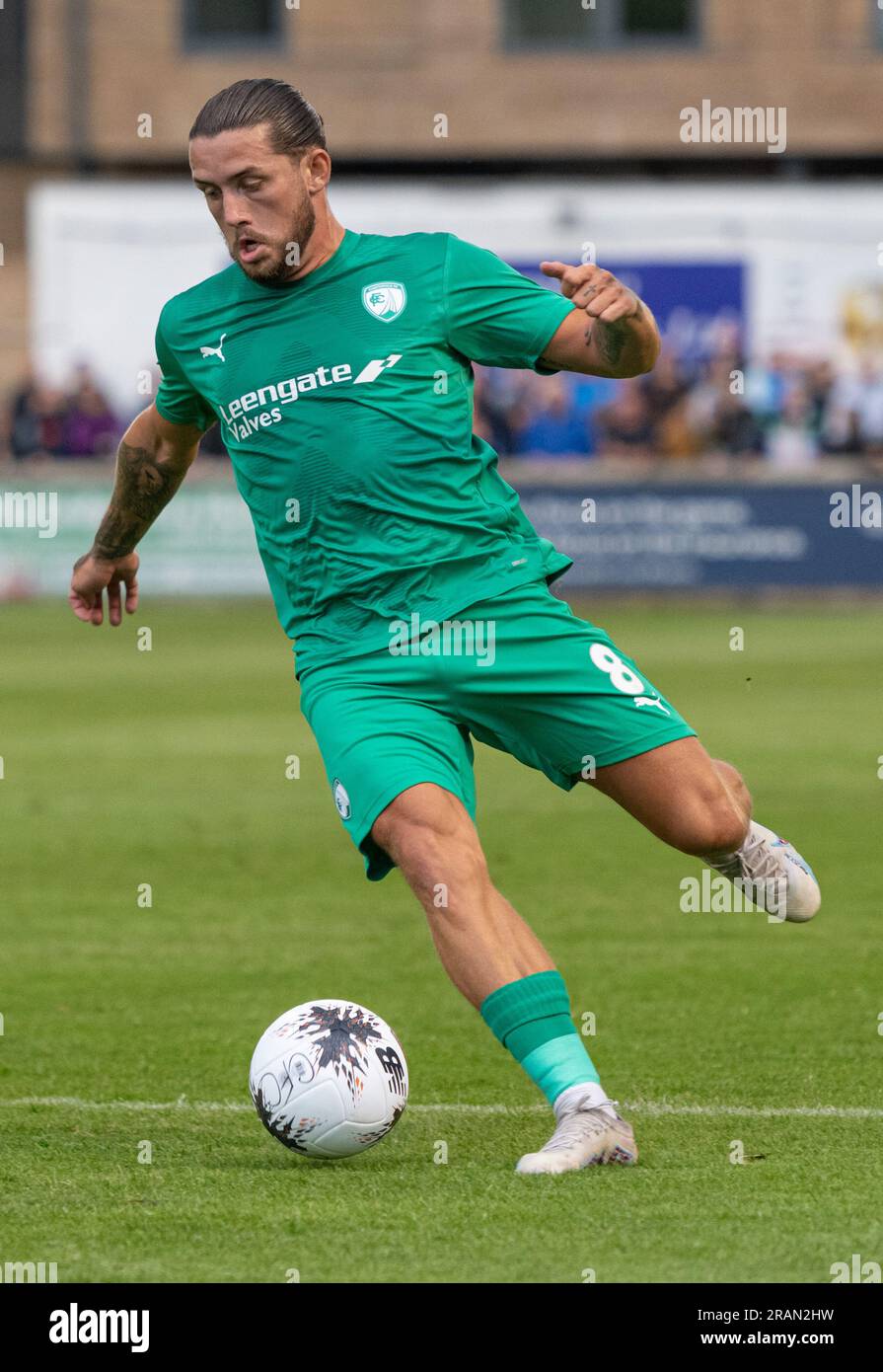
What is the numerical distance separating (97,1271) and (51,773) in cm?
1005

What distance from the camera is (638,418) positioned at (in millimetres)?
28812

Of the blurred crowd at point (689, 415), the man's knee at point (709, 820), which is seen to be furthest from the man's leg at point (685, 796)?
the blurred crowd at point (689, 415)

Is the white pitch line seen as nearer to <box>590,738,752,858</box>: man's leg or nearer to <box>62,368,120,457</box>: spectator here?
<box>590,738,752,858</box>: man's leg

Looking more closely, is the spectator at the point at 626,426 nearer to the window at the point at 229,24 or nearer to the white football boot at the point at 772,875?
the window at the point at 229,24

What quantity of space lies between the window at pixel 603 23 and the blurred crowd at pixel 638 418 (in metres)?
9.61

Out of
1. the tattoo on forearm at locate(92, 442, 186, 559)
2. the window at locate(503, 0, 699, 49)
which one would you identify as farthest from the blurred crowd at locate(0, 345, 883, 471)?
the tattoo on forearm at locate(92, 442, 186, 559)

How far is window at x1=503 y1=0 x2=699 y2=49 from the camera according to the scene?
38125mm

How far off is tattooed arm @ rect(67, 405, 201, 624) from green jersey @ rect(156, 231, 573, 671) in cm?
59

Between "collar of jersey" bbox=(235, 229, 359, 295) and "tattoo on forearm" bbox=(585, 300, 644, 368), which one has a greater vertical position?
"collar of jersey" bbox=(235, 229, 359, 295)

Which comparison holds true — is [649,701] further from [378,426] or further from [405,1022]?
[405,1022]

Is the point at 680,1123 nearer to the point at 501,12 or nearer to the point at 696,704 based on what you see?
the point at 696,704

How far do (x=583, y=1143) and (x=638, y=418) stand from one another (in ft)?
77.2

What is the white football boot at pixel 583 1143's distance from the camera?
18.7 feet
